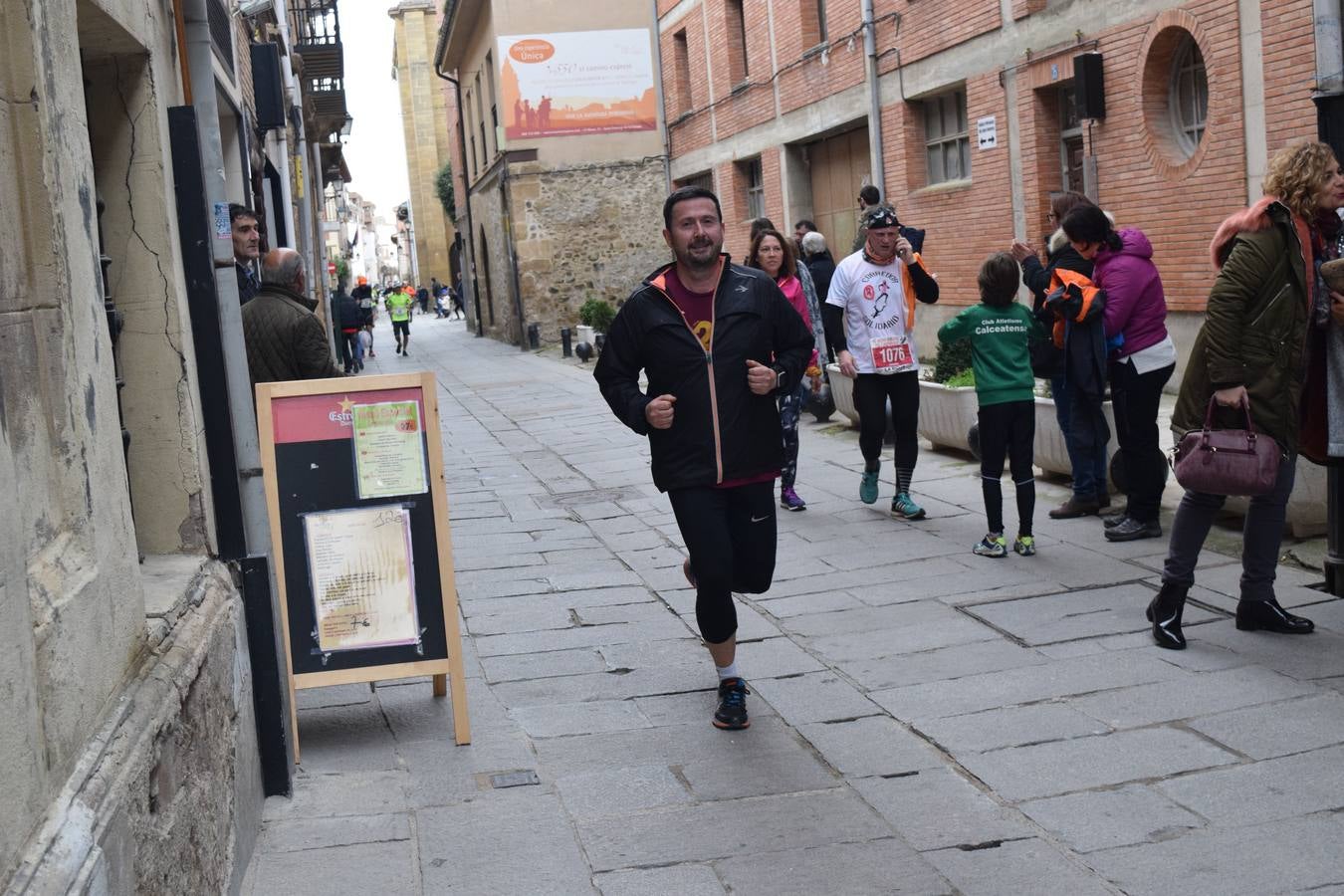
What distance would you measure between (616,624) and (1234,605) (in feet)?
8.62

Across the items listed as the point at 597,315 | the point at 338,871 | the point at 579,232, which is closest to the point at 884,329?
the point at 338,871

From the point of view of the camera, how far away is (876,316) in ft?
27.7

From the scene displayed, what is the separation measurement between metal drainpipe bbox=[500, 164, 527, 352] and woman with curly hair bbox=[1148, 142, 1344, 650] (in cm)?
2625

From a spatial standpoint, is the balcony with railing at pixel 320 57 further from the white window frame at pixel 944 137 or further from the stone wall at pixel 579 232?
the white window frame at pixel 944 137

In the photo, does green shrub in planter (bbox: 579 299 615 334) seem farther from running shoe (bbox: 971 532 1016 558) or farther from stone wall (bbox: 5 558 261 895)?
stone wall (bbox: 5 558 261 895)

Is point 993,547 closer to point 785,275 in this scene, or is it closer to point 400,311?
point 785,275

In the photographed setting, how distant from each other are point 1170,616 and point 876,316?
323 cm

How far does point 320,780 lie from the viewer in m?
4.77

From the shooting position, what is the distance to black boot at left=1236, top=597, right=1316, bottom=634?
567 cm

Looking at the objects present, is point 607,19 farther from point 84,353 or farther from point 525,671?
point 84,353

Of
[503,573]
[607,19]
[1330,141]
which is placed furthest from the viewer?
[607,19]

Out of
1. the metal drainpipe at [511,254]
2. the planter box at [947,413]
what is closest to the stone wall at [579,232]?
the metal drainpipe at [511,254]

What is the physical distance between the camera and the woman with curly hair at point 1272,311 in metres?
5.39

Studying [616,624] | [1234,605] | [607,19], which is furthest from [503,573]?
[607,19]
